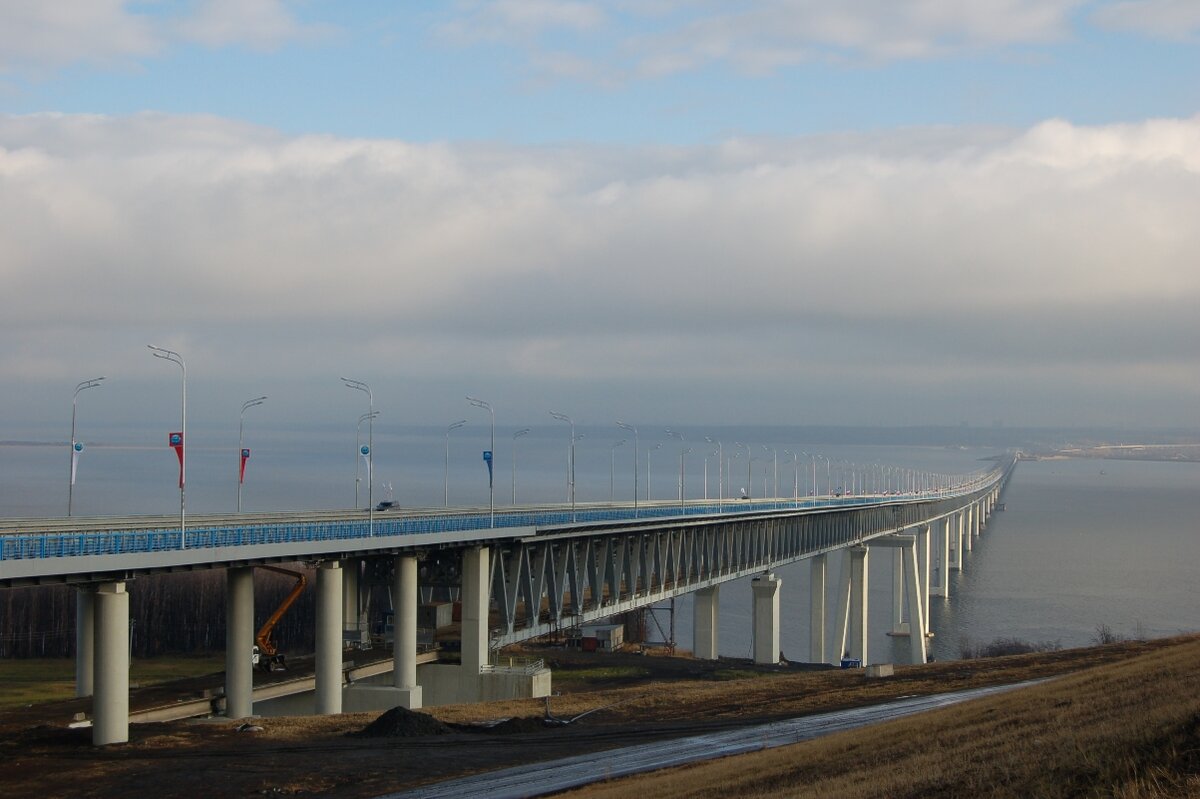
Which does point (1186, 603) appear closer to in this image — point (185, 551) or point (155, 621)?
point (155, 621)

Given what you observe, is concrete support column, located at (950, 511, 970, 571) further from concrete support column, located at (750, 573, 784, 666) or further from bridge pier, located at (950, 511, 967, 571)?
concrete support column, located at (750, 573, 784, 666)

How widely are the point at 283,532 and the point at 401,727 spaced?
11813mm

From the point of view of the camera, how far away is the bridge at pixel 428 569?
38906 mm

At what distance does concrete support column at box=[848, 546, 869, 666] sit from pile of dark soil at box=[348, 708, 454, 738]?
2923 inches

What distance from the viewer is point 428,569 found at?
2589 inches

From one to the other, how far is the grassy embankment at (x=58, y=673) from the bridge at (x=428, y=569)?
1888 cm

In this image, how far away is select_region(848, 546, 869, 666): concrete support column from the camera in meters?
115

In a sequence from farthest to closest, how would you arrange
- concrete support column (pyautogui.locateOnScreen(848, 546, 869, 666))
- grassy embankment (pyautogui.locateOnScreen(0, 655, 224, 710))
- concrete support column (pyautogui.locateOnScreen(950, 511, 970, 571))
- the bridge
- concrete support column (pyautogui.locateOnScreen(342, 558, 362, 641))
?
concrete support column (pyautogui.locateOnScreen(950, 511, 970, 571))
concrete support column (pyautogui.locateOnScreen(848, 546, 869, 666))
grassy embankment (pyautogui.locateOnScreen(0, 655, 224, 710))
concrete support column (pyautogui.locateOnScreen(342, 558, 362, 641))
the bridge

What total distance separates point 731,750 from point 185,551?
1951 centimetres

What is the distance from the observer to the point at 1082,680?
3191 cm

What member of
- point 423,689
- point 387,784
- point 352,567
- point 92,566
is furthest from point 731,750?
point 352,567

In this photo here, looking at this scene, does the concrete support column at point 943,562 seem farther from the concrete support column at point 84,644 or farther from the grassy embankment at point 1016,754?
the grassy embankment at point 1016,754

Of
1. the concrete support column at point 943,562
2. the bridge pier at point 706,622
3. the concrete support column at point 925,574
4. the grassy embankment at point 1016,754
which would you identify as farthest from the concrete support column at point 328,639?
the concrete support column at point 943,562

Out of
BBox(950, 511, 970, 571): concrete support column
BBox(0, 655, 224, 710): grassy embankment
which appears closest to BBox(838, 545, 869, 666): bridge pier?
BBox(0, 655, 224, 710): grassy embankment
